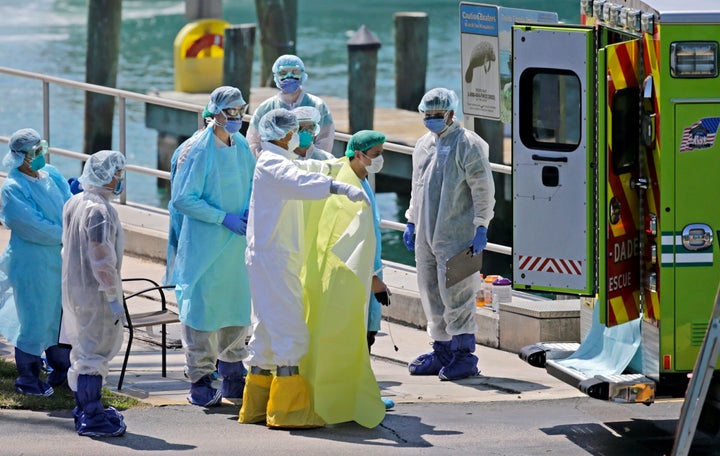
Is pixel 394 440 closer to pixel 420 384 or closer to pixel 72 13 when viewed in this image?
pixel 420 384

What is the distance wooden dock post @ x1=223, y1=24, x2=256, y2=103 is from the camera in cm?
2156

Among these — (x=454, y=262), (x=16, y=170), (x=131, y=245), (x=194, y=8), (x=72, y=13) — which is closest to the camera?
(x=16, y=170)

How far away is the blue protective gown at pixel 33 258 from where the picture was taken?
902 cm

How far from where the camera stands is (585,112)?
27.3 feet

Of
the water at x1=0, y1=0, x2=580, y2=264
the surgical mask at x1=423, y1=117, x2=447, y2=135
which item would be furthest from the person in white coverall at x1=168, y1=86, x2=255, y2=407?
the water at x1=0, y1=0, x2=580, y2=264

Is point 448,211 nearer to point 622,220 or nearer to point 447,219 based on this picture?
point 447,219

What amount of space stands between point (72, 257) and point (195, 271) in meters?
0.97

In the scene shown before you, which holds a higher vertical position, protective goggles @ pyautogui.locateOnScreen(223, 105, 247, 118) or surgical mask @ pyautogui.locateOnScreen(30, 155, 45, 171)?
protective goggles @ pyautogui.locateOnScreen(223, 105, 247, 118)

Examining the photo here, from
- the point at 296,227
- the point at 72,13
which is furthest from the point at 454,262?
the point at 72,13

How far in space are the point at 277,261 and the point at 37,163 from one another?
1734mm

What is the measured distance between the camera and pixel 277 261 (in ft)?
27.5

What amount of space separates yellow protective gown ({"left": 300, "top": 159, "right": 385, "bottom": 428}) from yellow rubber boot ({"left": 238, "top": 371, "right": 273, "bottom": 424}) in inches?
9.5

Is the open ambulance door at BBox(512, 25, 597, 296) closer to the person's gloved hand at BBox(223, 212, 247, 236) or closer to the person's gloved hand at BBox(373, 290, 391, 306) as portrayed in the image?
the person's gloved hand at BBox(373, 290, 391, 306)

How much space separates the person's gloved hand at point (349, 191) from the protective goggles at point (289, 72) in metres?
2.49
